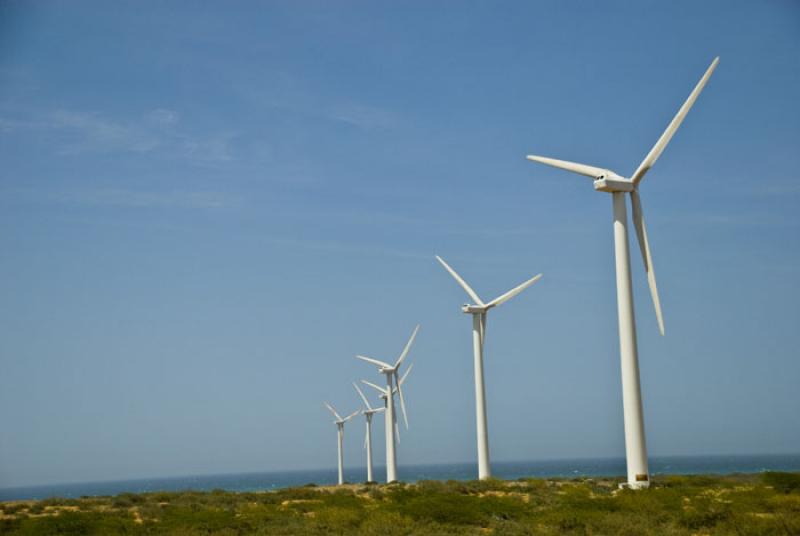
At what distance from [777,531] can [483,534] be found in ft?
31.6

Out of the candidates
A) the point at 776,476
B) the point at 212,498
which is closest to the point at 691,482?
the point at 776,476

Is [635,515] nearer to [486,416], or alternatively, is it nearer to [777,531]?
[777,531]

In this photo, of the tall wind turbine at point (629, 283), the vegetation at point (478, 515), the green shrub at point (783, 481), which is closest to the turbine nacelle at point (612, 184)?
the tall wind turbine at point (629, 283)

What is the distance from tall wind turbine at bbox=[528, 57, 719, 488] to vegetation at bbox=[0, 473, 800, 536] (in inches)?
Answer: 84.8

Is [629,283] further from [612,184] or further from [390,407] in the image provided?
[390,407]

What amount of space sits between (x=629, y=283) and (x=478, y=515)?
13871 mm

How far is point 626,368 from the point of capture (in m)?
39.5

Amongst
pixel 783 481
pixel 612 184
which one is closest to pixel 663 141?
pixel 612 184

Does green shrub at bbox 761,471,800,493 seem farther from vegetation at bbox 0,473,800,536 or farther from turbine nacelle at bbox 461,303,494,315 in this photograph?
turbine nacelle at bbox 461,303,494,315

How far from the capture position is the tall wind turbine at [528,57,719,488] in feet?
128

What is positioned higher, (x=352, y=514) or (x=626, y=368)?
(x=626, y=368)

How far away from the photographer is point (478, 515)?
33.7 m

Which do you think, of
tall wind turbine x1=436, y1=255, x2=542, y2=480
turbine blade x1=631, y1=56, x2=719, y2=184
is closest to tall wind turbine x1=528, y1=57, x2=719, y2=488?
turbine blade x1=631, y1=56, x2=719, y2=184

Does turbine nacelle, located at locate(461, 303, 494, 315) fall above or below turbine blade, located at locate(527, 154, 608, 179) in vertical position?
below
